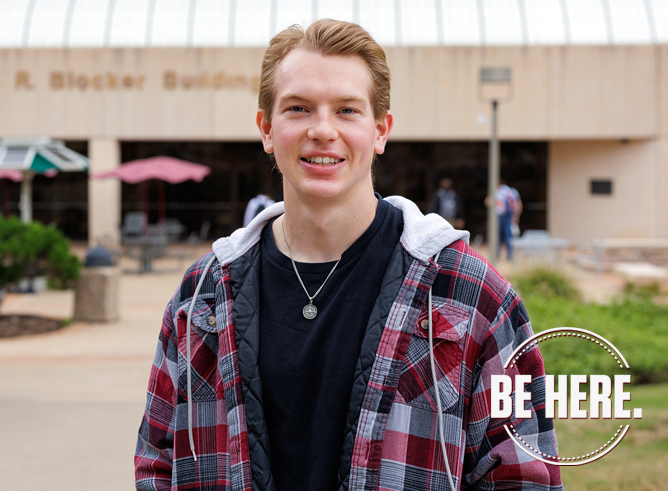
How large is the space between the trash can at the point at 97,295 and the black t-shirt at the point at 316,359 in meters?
9.45

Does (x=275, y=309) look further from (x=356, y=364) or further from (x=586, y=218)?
(x=586, y=218)

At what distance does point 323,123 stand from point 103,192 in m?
22.1

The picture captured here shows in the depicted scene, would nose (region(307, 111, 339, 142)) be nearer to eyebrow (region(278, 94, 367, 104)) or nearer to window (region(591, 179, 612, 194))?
eyebrow (region(278, 94, 367, 104))

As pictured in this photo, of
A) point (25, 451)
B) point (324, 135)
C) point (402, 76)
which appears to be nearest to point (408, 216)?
point (324, 135)

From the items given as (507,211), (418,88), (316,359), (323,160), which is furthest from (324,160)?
(418,88)

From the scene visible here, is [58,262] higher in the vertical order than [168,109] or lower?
lower

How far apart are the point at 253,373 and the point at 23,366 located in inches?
281

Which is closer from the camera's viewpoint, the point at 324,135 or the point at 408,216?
the point at 324,135

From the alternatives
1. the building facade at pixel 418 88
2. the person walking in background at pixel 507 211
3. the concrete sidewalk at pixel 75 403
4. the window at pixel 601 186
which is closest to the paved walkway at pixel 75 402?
the concrete sidewalk at pixel 75 403

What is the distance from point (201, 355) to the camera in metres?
1.97

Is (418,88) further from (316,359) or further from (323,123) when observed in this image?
(316,359)

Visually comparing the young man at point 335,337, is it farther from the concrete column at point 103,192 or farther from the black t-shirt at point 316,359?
the concrete column at point 103,192

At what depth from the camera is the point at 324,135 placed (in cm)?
186

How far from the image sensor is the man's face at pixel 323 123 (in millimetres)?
1861
